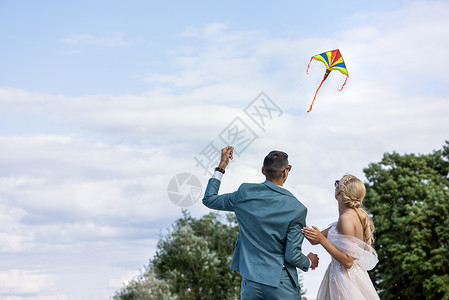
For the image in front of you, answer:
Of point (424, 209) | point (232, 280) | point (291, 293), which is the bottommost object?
point (291, 293)

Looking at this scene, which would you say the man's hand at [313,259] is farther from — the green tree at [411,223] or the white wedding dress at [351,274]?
the green tree at [411,223]

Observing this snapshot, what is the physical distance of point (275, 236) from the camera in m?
6.14

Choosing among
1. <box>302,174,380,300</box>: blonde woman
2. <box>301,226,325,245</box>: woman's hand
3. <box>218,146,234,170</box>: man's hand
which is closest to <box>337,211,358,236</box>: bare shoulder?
<box>302,174,380,300</box>: blonde woman

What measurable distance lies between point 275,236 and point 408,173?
34.1m

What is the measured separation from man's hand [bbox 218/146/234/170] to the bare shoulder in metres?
1.66

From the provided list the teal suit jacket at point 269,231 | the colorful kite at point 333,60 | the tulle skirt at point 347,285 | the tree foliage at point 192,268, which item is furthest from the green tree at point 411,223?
the teal suit jacket at point 269,231

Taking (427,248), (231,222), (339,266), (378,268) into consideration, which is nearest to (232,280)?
(231,222)

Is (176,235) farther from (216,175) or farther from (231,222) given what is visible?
(216,175)

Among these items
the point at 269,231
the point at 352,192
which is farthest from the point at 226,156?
the point at 352,192

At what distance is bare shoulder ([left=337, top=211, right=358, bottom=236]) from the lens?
24.0ft

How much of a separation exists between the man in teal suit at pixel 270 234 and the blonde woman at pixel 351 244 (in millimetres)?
1099

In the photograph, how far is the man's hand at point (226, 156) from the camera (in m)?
6.79

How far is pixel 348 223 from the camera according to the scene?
730cm

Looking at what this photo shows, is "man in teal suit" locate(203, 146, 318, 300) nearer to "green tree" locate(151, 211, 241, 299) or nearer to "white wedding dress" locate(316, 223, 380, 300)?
"white wedding dress" locate(316, 223, 380, 300)
